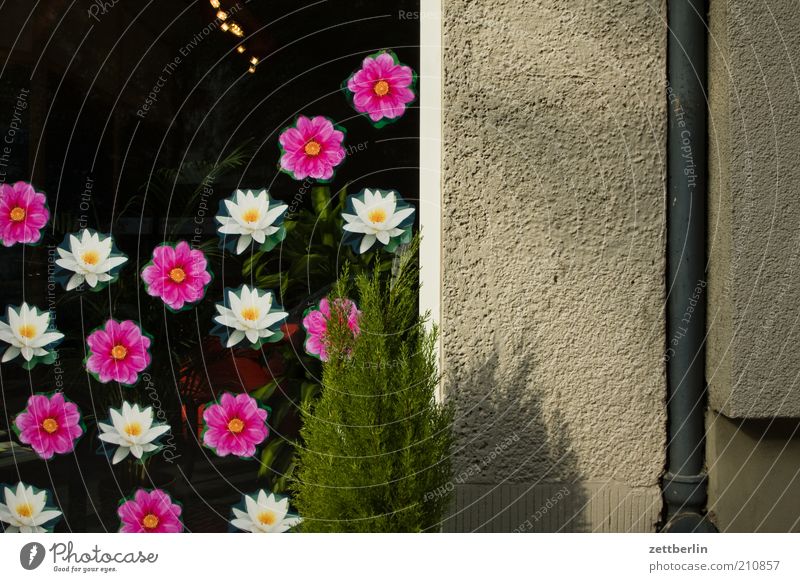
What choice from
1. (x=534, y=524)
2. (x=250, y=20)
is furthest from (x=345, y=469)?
(x=250, y=20)

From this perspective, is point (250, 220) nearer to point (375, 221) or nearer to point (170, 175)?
point (170, 175)

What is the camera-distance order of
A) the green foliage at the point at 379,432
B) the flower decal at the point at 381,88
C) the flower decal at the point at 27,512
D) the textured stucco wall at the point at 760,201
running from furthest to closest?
the flower decal at the point at 27,512 → the flower decal at the point at 381,88 → the textured stucco wall at the point at 760,201 → the green foliage at the point at 379,432

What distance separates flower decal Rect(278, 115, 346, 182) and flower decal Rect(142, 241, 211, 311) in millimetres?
651

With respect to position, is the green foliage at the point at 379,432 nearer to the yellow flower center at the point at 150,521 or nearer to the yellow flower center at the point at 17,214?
the yellow flower center at the point at 150,521

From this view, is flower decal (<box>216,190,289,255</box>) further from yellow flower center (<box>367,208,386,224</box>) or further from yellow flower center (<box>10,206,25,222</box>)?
yellow flower center (<box>10,206,25,222</box>)

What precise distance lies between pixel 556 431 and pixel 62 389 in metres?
2.50

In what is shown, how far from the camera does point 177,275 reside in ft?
13.7

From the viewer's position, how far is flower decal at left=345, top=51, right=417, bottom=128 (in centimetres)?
400

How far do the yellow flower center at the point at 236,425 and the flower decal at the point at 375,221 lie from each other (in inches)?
41.3

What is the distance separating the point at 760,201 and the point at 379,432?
6.65 feet

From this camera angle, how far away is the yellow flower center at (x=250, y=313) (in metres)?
4.16

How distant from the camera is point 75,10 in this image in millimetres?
4203

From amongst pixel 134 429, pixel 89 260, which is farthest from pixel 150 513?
pixel 89 260

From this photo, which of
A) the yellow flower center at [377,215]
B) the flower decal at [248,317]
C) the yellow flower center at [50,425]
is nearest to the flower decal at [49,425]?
the yellow flower center at [50,425]
